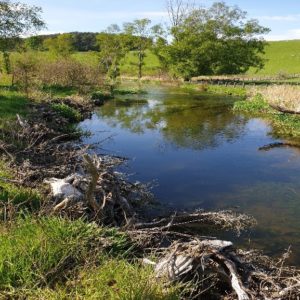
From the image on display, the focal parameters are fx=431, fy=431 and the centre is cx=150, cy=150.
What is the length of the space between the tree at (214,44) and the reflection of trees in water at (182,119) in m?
22.4

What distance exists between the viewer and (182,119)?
25828 mm

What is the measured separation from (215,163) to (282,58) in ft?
244

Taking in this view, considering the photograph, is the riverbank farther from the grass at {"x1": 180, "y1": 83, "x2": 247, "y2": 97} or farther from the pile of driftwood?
the grass at {"x1": 180, "y1": 83, "x2": 247, "y2": 97}

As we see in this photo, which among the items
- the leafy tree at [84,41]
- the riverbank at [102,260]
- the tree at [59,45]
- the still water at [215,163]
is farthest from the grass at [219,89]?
the leafy tree at [84,41]

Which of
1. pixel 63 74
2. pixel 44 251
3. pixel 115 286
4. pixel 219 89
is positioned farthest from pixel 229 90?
pixel 115 286

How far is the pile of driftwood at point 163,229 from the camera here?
17.3 ft

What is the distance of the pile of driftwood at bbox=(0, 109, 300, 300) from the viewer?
5.28m

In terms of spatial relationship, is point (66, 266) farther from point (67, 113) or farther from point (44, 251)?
point (67, 113)

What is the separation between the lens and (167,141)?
19.1m

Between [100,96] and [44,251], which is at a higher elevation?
[44,251]

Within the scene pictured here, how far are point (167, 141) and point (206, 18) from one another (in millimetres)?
45873

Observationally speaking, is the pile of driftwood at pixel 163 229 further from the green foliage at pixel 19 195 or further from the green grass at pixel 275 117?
the green grass at pixel 275 117

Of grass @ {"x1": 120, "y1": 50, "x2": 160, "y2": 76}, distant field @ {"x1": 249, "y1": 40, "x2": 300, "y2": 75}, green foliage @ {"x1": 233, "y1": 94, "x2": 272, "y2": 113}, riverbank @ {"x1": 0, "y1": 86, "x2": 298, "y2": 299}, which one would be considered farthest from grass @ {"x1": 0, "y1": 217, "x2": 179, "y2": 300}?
grass @ {"x1": 120, "y1": 50, "x2": 160, "y2": 76}

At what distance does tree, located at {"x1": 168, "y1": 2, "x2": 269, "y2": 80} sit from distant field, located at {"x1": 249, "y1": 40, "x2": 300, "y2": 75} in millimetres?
8339
